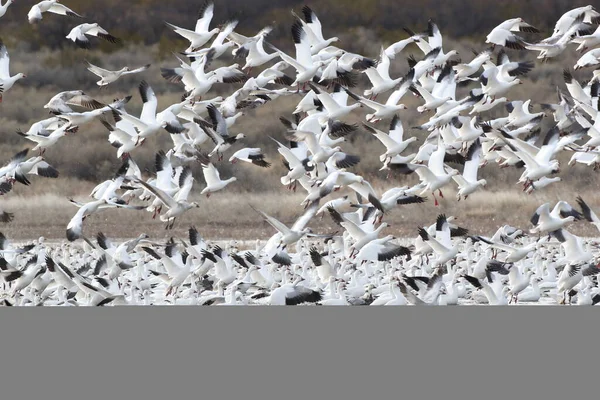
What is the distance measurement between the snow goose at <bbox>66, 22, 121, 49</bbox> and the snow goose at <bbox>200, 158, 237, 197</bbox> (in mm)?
1770

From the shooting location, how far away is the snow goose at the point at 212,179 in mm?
Result: 14086

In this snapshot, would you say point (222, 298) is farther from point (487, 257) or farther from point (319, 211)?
point (487, 257)

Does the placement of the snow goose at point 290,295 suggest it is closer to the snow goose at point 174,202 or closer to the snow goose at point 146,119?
the snow goose at point 174,202

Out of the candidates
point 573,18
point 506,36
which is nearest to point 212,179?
point 506,36

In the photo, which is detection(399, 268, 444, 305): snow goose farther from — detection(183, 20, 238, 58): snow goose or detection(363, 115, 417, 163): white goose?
detection(183, 20, 238, 58): snow goose

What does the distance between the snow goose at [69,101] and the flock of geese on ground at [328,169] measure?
0.06 ft

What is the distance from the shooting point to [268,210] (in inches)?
582

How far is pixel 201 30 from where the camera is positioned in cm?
1432

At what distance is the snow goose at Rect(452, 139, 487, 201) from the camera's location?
45.6 feet

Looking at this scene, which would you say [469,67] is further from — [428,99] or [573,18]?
[573,18]

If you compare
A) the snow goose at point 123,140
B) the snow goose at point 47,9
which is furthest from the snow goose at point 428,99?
the snow goose at point 47,9

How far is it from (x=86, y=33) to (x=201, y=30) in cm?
123

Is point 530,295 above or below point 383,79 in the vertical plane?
below

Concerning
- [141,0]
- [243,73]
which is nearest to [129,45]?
[141,0]
